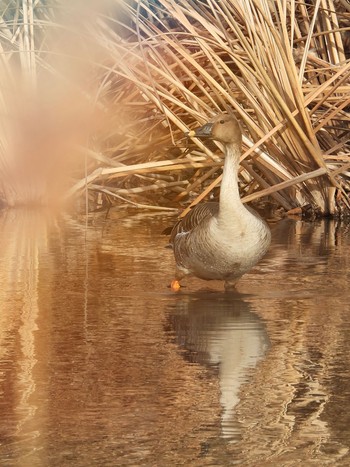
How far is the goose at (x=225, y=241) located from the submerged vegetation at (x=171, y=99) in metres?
2.14

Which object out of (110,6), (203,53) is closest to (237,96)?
(203,53)

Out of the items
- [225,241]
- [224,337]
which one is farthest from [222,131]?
[224,337]

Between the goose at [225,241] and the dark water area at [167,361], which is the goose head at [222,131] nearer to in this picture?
the goose at [225,241]

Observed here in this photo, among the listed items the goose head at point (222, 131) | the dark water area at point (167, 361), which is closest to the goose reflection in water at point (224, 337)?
the dark water area at point (167, 361)

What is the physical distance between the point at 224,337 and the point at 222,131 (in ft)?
6.39

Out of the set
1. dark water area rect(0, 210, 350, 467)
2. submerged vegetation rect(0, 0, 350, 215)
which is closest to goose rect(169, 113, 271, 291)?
dark water area rect(0, 210, 350, 467)

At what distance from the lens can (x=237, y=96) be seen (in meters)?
10.0

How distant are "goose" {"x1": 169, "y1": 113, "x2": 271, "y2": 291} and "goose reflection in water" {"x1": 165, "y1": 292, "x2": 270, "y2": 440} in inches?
6.4

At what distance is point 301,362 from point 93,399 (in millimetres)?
996

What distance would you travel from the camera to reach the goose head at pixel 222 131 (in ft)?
23.3

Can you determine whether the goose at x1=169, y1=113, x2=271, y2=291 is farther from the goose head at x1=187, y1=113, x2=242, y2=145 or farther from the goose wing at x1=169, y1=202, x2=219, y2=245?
the goose head at x1=187, y1=113, x2=242, y2=145

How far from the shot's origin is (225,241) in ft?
21.3

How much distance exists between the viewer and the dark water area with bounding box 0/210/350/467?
382cm

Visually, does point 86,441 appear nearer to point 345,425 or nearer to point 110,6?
point 345,425
